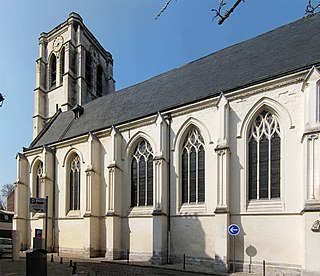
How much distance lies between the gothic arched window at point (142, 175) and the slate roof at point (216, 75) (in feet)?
7.10

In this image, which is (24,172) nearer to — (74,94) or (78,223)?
(78,223)

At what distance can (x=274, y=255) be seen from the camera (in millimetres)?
13469

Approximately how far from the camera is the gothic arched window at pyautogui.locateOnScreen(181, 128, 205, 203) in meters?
16.6

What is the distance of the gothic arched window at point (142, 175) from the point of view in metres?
18.8

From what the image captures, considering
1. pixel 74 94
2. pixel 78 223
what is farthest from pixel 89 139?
pixel 74 94

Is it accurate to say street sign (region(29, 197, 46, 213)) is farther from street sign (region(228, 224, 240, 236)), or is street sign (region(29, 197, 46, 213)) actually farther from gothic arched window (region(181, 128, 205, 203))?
street sign (region(228, 224, 240, 236))

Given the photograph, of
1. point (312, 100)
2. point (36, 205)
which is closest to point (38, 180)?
point (36, 205)

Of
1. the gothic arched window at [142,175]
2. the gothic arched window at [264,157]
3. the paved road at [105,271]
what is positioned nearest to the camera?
the paved road at [105,271]

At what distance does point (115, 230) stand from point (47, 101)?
22726 mm

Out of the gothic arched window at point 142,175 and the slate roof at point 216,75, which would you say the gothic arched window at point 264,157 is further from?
the gothic arched window at point 142,175

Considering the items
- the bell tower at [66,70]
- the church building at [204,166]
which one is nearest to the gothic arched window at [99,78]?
the bell tower at [66,70]

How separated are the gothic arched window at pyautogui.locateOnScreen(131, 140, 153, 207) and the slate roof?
216cm

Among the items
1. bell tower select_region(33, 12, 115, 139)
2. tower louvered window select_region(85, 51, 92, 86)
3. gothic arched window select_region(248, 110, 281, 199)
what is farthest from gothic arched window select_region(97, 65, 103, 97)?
gothic arched window select_region(248, 110, 281, 199)

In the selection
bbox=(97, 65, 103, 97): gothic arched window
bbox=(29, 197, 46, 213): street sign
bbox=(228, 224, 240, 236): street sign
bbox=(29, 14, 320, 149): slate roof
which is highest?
bbox=(97, 65, 103, 97): gothic arched window
